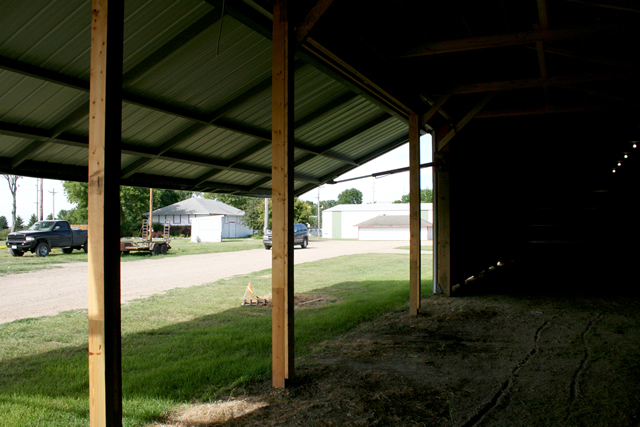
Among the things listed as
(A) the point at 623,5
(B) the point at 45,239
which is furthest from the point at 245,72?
(B) the point at 45,239

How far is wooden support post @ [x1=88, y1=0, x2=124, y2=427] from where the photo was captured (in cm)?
250

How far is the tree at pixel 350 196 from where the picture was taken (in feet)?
416

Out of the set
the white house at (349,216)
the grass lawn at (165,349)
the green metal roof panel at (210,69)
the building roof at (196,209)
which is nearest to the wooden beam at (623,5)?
the green metal roof panel at (210,69)

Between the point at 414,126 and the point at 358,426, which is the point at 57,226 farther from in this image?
the point at 358,426

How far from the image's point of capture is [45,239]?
20625 millimetres

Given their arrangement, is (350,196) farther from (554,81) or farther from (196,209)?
(554,81)

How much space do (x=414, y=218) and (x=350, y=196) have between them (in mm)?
120221

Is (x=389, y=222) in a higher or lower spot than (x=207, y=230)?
higher

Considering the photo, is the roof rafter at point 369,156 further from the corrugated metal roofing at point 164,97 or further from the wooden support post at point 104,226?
the wooden support post at point 104,226

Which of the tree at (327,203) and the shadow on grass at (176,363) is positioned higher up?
the tree at (327,203)

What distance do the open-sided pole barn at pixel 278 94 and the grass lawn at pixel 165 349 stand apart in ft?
3.07

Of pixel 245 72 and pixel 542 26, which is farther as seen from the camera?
pixel 245 72

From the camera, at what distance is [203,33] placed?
4.54 meters

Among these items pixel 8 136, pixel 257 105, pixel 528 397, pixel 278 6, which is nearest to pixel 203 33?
pixel 278 6
